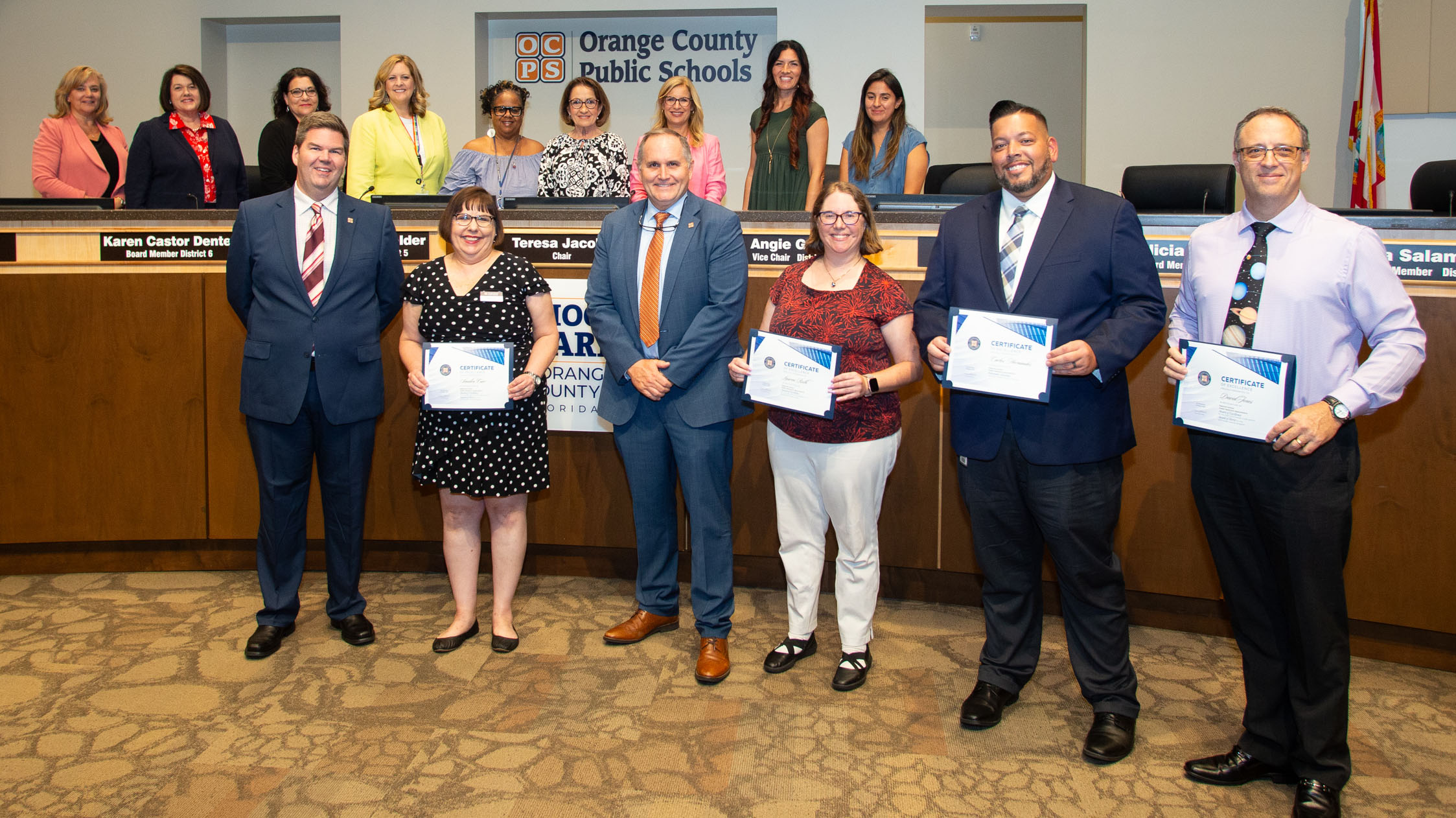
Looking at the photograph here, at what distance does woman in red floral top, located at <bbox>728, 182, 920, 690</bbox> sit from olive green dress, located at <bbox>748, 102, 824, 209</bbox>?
173 cm

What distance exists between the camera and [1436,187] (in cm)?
359

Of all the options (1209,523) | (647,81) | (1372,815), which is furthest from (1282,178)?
(647,81)

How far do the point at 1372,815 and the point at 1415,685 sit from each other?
3.27ft

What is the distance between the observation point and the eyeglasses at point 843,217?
2.69 m

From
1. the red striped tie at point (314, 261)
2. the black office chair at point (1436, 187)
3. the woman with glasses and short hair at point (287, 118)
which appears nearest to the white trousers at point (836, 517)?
the red striped tie at point (314, 261)

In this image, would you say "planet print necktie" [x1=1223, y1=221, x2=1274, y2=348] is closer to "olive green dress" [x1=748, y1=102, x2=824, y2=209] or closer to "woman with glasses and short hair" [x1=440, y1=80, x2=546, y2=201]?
"olive green dress" [x1=748, y1=102, x2=824, y2=209]

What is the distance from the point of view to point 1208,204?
406cm

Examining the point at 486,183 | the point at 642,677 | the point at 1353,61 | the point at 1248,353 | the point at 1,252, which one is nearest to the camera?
the point at 1248,353

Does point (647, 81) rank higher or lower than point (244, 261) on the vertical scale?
higher

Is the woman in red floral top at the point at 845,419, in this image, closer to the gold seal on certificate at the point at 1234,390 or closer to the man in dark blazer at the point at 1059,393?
the man in dark blazer at the point at 1059,393

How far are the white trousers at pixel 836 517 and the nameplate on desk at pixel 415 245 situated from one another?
1691mm

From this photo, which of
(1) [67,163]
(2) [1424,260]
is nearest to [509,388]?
(2) [1424,260]

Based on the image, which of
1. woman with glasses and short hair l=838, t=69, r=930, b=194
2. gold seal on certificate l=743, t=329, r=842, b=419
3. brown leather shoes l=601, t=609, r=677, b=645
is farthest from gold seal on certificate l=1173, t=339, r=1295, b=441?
woman with glasses and short hair l=838, t=69, r=930, b=194

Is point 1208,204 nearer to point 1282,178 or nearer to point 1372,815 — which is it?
point 1282,178
